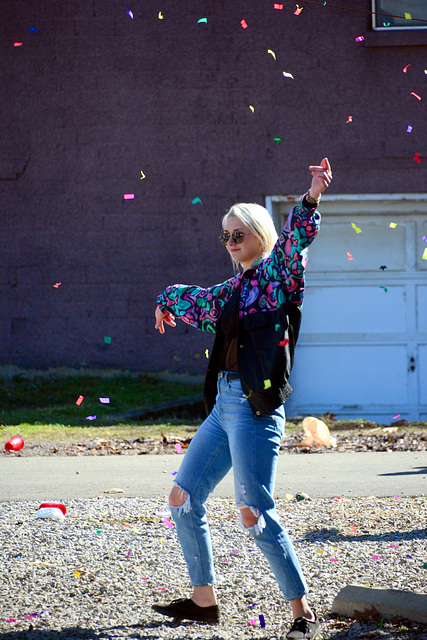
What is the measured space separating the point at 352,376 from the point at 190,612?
801cm

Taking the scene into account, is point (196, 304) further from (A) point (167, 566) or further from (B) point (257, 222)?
(A) point (167, 566)

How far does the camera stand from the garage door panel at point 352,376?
1084 centimetres

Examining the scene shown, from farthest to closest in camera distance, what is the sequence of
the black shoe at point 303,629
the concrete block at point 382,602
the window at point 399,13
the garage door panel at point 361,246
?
the garage door panel at point 361,246, the window at point 399,13, the concrete block at point 382,602, the black shoe at point 303,629

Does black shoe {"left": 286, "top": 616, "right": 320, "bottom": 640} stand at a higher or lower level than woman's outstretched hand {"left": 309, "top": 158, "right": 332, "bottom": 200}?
lower

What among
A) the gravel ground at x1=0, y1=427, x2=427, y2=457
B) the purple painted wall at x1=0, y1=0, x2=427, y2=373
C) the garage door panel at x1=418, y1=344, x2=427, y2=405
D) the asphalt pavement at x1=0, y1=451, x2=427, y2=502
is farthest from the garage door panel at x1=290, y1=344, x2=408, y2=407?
the asphalt pavement at x1=0, y1=451, x2=427, y2=502

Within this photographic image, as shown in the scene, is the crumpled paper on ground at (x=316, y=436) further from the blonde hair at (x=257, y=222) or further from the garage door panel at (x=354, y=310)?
the blonde hair at (x=257, y=222)

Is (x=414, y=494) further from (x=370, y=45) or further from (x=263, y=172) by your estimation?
(x=370, y=45)

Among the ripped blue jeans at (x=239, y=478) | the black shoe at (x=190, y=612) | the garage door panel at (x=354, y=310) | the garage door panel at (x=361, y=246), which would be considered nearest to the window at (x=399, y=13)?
the garage door panel at (x=361, y=246)

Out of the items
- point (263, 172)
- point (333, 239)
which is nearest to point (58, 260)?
point (263, 172)

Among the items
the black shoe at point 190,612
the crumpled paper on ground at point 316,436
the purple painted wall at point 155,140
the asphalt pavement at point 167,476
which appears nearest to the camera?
the black shoe at point 190,612

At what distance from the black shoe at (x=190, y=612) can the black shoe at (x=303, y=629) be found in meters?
0.37

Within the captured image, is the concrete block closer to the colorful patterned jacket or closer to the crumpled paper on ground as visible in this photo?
the colorful patterned jacket

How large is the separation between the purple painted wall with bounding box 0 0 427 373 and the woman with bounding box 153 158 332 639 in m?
7.63

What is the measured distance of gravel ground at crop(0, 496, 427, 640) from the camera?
122 inches
